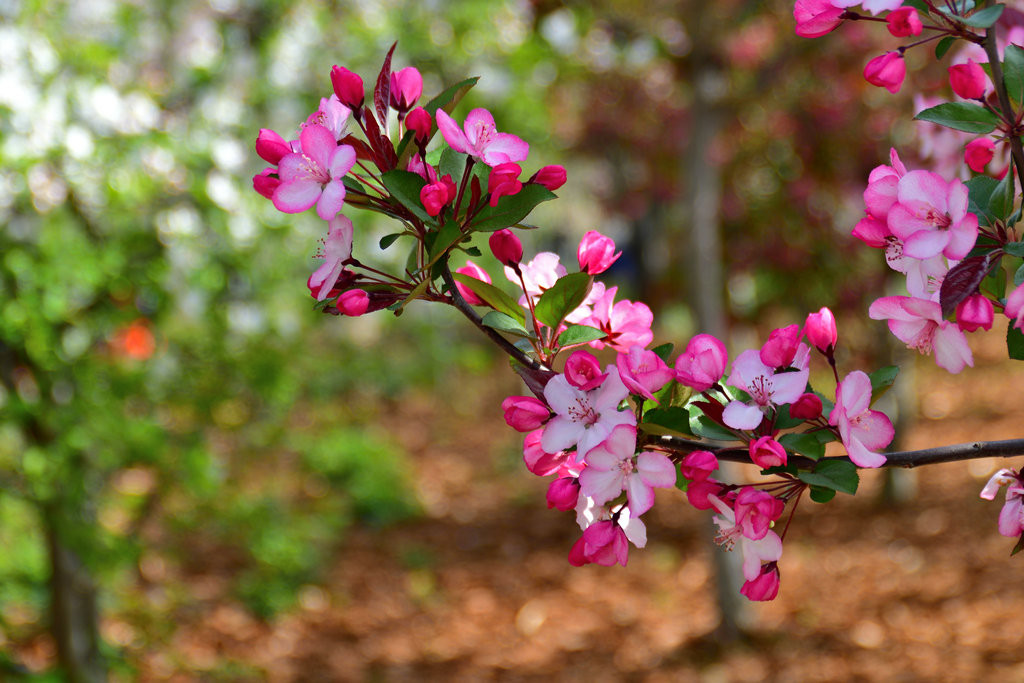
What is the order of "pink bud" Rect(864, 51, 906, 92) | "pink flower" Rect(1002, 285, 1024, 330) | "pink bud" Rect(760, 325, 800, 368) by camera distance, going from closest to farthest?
"pink flower" Rect(1002, 285, 1024, 330) < "pink bud" Rect(760, 325, 800, 368) < "pink bud" Rect(864, 51, 906, 92)

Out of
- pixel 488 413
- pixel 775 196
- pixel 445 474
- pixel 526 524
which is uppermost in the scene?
pixel 775 196

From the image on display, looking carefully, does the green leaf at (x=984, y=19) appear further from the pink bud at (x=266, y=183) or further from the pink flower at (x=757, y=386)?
the pink bud at (x=266, y=183)

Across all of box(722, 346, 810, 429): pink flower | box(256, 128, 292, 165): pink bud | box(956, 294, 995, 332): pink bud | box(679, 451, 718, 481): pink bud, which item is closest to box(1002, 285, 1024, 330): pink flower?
box(956, 294, 995, 332): pink bud

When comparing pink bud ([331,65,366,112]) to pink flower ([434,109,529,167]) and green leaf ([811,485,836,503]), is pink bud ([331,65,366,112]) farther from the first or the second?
green leaf ([811,485,836,503])

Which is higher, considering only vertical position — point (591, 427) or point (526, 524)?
point (591, 427)

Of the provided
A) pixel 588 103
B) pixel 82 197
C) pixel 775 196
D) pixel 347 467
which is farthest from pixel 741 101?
pixel 588 103

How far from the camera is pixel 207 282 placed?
8.13 ft

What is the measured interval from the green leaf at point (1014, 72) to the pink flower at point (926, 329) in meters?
0.21

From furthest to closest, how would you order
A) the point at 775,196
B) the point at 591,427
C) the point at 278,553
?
the point at 775,196 < the point at 278,553 < the point at 591,427

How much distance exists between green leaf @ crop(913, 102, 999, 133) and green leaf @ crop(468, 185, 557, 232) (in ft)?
1.16

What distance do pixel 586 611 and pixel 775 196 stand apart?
8.25 feet

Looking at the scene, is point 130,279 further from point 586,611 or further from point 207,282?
point 586,611

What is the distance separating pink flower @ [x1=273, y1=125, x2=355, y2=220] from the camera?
749 mm

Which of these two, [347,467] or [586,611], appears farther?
[347,467]
